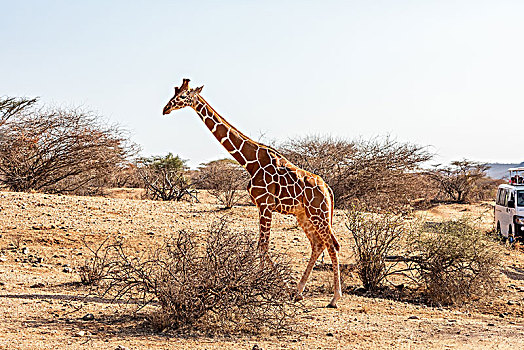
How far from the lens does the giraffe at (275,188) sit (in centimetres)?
908

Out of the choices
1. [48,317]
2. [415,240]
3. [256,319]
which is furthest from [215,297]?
[415,240]

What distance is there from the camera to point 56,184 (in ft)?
69.7

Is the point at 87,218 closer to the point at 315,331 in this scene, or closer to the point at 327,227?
the point at 327,227

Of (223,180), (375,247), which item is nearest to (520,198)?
(375,247)

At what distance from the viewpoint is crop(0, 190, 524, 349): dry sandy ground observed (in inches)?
258

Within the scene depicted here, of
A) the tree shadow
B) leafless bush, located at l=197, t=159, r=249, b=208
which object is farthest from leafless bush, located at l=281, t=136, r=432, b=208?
the tree shadow

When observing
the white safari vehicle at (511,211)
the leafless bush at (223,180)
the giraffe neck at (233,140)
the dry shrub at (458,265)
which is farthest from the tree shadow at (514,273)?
the leafless bush at (223,180)

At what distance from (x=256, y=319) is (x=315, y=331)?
0.75 meters

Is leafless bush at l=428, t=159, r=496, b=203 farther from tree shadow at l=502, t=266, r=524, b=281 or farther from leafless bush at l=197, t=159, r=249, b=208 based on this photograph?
tree shadow at l=502, t=266, r=524, b=281

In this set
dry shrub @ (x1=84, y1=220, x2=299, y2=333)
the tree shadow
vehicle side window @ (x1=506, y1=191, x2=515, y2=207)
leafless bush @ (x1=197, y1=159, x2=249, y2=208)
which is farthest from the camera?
leafless bush @ (x1=197, y1=159, x2=249, y2=208)

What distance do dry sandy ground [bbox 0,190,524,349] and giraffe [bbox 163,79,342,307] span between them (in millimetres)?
975

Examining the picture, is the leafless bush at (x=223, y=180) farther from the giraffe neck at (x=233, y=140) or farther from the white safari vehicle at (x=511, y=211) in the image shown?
the giraffe neck at (x=233, y=140)

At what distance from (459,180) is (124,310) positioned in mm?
32006

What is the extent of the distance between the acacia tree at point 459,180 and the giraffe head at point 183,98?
91.6ft
